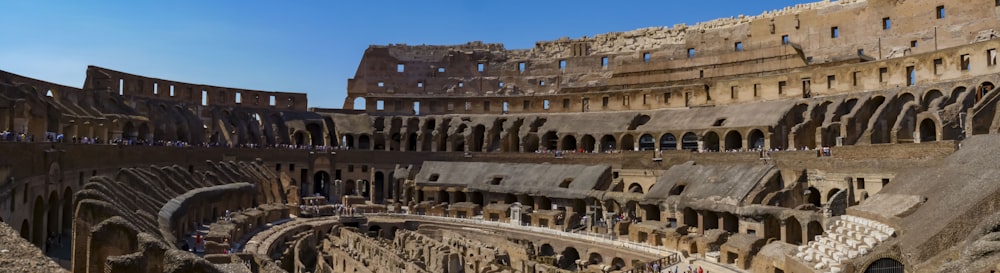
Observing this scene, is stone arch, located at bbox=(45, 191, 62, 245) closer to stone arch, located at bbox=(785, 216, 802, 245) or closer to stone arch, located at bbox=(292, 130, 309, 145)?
stone arch, located at bbox=(785, 216, 802, 245)

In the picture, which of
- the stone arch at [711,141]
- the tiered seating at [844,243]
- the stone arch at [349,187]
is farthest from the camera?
the stone arch at [349,187]

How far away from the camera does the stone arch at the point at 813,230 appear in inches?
1146

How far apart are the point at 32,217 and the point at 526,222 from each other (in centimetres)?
2736

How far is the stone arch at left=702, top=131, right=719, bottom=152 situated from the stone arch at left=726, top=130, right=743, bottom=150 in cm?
99

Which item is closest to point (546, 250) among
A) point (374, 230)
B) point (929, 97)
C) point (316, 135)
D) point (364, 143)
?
point (374, 230)

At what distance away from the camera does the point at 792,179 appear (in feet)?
118

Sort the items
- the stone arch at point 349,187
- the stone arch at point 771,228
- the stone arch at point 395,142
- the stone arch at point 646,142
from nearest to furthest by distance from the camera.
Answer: the stone arch at point 771,228, the stone arch at point 646,142, the stone arch at point 349,187, the stone arch at point 395,142

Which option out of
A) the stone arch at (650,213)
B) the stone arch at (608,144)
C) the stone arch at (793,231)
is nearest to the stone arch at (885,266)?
the stone arch at (793,231)

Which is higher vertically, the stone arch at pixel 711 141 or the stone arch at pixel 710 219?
the stone arch at pixel 711 141

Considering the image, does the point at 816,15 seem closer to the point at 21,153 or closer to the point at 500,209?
the point at 500,209

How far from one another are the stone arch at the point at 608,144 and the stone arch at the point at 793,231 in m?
23.7

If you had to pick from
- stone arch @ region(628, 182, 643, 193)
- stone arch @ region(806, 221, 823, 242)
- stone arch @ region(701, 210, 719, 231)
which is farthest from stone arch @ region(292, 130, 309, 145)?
stone arch @ region(806, 221, 823, 242)

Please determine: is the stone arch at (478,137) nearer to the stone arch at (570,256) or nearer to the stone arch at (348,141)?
the stone arch at (348,141)

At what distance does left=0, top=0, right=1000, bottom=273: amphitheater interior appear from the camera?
23.0 meters
